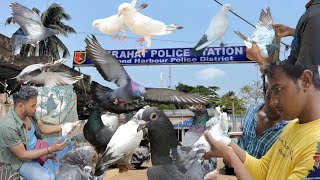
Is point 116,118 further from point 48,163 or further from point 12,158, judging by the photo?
point 12,158

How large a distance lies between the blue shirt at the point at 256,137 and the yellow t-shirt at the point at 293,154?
581 mm

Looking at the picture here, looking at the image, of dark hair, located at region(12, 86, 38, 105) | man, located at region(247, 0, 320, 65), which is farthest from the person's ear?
dark hair, located at region(12, 86, 38, 105)

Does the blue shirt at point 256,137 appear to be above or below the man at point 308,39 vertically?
below

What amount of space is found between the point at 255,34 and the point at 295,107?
1496 millimetres

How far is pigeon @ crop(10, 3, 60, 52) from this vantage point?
11.0ft

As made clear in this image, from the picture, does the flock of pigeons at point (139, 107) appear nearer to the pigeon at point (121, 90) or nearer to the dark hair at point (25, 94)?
the pigeon at point (121, 90)

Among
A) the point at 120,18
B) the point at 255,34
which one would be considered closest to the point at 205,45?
the point at 255,34

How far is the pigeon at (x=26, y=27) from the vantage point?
3.36 meters

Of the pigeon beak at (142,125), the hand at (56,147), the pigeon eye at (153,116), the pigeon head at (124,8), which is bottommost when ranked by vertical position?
the hand at (56,147)

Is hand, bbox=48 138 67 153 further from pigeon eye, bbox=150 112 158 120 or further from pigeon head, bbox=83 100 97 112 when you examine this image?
pigeon eye, bbox=150 112 158 120

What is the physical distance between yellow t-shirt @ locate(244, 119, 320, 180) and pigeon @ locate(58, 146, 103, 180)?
1.75 metres

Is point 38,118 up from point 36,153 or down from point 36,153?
up

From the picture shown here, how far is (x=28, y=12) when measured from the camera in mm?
3367

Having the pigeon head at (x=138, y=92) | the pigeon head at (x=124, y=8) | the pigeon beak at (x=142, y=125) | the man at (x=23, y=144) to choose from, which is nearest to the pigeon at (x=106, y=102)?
the pigeon head at (x=138, y=92)
